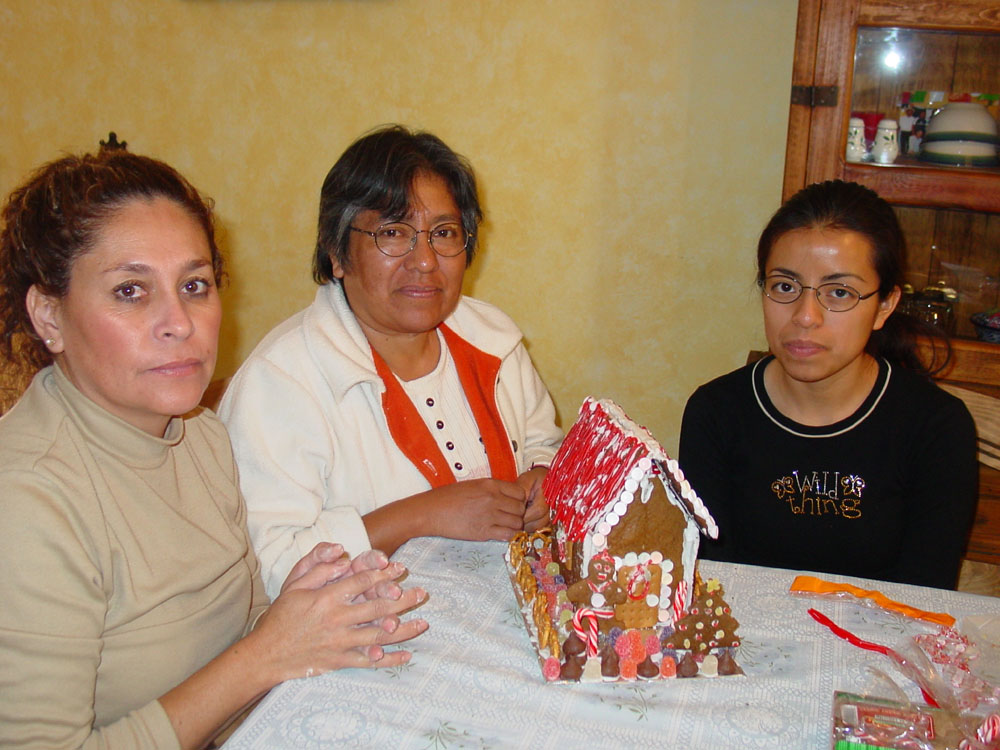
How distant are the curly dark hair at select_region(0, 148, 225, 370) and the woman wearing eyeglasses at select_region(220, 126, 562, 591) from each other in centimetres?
42

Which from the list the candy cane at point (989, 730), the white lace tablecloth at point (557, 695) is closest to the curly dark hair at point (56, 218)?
the white lace tablecloth at point (557, 695)

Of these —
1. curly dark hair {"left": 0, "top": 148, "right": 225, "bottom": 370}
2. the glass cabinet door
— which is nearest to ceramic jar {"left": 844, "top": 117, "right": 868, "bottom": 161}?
the glass cabinet door

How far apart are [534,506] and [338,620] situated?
56cm

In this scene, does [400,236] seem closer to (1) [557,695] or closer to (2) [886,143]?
(1) [557,695]

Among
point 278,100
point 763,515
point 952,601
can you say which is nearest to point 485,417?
point 763,515

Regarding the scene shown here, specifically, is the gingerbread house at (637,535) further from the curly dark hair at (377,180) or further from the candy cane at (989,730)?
the curly dark hair at (377,180)

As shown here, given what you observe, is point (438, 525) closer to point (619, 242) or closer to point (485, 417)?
point (485, 417)

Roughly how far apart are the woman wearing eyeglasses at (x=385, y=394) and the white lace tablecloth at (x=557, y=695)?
0.91 ft

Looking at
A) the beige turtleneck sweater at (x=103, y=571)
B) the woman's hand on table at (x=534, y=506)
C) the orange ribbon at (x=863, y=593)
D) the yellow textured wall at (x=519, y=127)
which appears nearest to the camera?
the beige turtleneck sweater at (x=103, y=571)

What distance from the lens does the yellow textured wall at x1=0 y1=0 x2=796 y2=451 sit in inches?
103

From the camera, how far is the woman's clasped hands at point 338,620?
45.6 inches

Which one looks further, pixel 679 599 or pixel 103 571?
pixel 679 599

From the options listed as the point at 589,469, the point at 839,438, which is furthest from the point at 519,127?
the point at 589,469

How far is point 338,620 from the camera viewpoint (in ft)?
3.91
